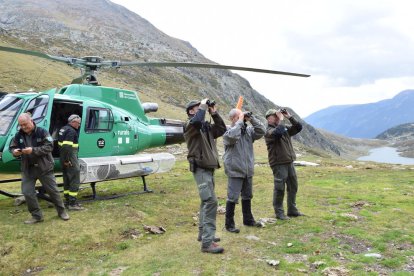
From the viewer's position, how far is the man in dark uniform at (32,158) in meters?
9.16

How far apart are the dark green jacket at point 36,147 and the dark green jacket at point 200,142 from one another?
3753mm

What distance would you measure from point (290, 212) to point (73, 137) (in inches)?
236

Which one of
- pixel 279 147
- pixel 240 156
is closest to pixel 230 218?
pixel 240 156

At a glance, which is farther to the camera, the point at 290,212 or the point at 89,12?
the point at 89,12

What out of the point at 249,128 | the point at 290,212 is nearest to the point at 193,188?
the point at 290,212

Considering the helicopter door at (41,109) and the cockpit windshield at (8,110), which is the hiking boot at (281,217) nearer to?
the helicopter door at (41,109)

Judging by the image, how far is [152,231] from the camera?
9516mm

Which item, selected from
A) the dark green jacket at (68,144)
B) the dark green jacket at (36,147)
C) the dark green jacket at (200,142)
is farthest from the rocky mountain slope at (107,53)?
the dark green jacket at (200,142)

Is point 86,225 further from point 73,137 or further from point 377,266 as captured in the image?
point 377,266

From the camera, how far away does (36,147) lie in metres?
9.22

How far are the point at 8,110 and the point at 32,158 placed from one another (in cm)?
216

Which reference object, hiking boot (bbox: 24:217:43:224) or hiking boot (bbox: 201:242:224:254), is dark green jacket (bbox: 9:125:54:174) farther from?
hiking boot (bbox: 201:242:224:254)

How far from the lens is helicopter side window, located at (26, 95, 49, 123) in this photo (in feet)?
35.3

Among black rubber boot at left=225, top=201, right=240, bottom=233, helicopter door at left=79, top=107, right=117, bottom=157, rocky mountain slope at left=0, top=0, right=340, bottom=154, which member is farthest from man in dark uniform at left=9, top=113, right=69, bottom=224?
rocky mountain slope at left=0, top=0, right=340, bottom=154
